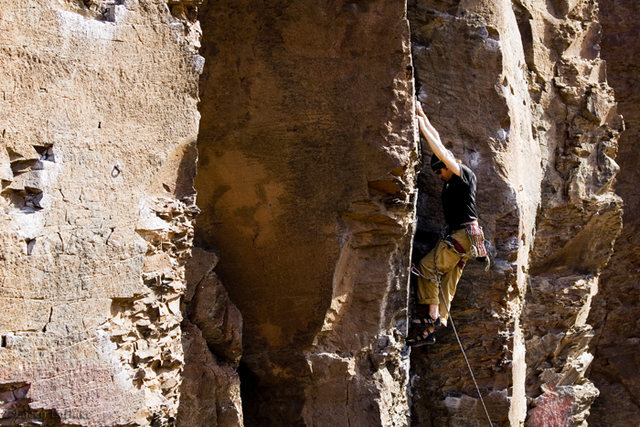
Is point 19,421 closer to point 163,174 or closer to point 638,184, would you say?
point 163,174

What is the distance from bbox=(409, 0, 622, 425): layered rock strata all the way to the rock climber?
40cm

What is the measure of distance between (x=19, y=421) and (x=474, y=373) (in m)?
3.97

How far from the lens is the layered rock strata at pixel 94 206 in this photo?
306 centimetres

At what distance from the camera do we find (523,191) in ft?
21.7

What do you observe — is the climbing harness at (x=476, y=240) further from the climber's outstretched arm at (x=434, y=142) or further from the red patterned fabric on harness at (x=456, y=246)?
the climber's outstretched arm at (x=434, y=142)

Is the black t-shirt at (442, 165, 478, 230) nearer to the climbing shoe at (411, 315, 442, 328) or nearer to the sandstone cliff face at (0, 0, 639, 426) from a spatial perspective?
the sandstone cliff face at (0, 0, 639, 426)

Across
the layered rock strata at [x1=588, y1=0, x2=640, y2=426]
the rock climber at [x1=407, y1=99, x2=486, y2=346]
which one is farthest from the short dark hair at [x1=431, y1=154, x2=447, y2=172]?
the layered rock strata at [x1=588, y1=0, x2=640, y2=426]

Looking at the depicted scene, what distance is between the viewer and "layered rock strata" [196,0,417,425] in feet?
16.5

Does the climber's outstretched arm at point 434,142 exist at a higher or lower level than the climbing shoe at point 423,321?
higher

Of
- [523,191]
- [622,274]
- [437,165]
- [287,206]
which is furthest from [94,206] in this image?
[622,274]

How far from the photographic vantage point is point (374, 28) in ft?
16.8

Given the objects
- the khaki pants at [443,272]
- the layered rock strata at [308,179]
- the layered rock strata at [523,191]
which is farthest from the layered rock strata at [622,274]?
the layered rock strata at [308,179]

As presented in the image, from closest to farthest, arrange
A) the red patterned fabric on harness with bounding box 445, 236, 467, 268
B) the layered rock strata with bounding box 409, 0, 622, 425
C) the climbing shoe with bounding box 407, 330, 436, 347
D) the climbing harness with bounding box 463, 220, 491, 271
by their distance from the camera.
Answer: the climbing harness with bounding box 463, 220, 491, 271, the red patterned fabric on harness with bounding box 445, 236, 467, 268, the climbing shoe with bounding box 407, 330, 436, 347, the layered rock strata with bounding box 409, 0, 622, 425

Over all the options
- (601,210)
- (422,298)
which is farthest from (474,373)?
(601,210)
